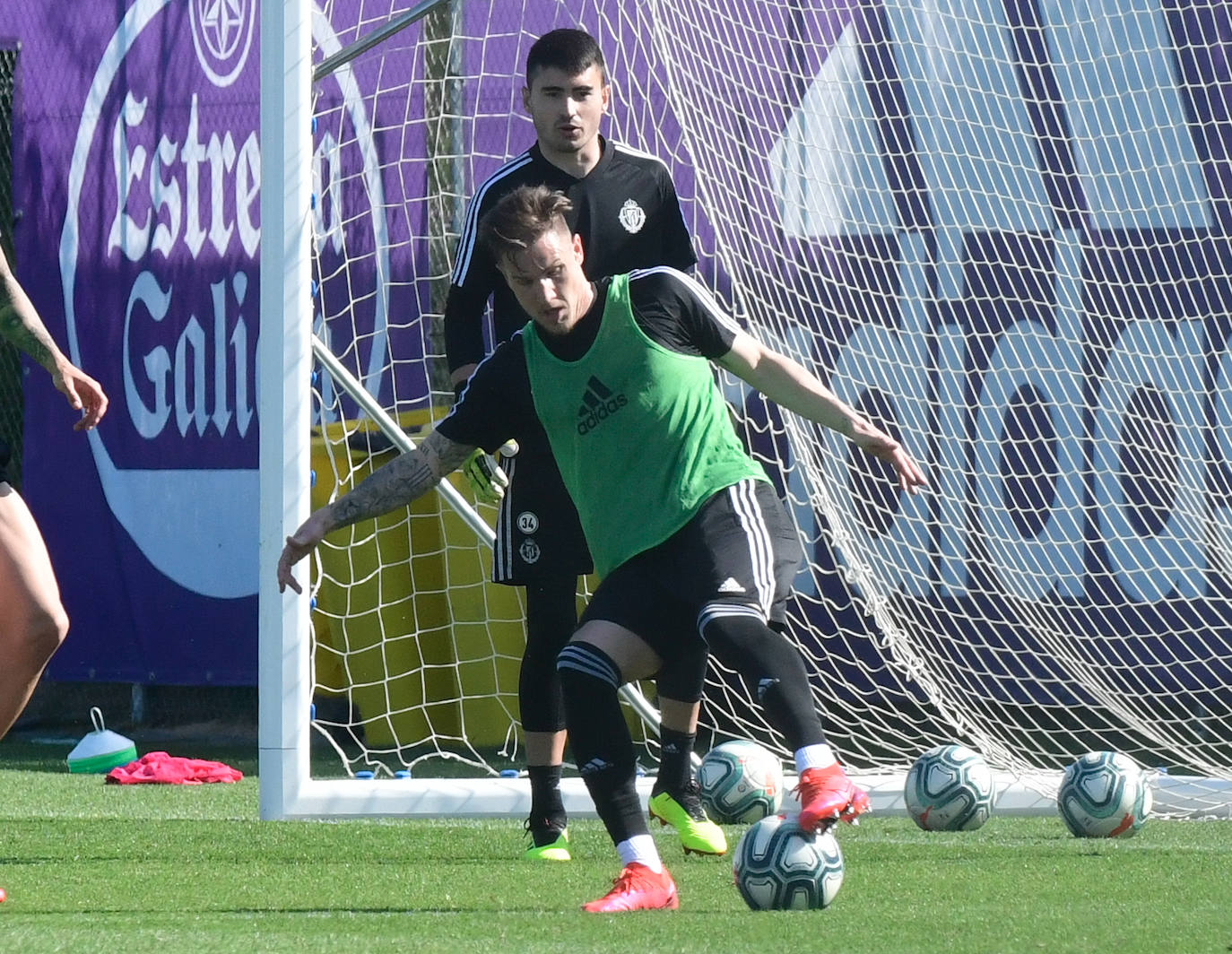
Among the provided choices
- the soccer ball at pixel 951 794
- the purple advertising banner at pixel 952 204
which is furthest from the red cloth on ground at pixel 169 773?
the soccer ball at pixel 951 794

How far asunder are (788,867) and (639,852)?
11.7 inches

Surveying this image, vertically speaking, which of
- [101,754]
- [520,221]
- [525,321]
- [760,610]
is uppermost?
[520,221]

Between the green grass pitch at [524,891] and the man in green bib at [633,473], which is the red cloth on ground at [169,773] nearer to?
the green grass pitch at [524,891]

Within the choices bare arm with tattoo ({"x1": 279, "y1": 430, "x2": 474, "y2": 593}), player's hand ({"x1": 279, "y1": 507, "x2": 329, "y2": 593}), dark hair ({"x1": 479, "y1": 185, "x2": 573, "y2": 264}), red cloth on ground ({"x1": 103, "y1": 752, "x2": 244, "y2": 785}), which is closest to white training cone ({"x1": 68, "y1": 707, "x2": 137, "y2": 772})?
red cloth on ground ({"x1": 103, "y1": 752, "x2": 244, "y2": 785})

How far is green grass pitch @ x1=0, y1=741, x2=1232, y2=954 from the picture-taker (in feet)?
11.3

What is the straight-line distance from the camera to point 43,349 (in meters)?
4.57

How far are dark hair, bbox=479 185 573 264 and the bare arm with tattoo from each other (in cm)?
48

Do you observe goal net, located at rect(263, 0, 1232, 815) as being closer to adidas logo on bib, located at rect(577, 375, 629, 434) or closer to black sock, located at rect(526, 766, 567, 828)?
black sock, located at rect(526, 766, 567, 828)

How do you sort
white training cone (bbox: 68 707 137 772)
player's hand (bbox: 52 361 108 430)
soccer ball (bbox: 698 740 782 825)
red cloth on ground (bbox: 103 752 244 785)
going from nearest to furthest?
1. player's hand (bbox: 52 361 108 430)
2. soccer ball (bbox: 698 740 782 825)
3. red cloth on ground (bbox: 103 752 244 785)
4. white training cone (bbox: 68 707 137 772)

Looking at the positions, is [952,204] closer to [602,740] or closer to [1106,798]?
[1106,798]

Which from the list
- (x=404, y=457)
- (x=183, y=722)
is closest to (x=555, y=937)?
(x=404, y=457)

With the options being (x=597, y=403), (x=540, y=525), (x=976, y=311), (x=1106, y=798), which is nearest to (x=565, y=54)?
(x=540, y=525)

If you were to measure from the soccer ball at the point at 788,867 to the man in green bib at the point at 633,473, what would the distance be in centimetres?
19

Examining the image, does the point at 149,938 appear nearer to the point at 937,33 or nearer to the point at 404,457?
the point at 404,457
